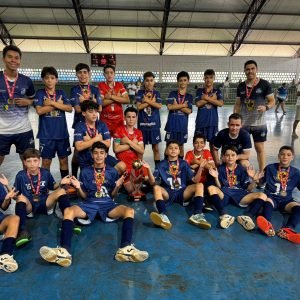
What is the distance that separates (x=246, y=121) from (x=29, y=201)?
328 cm

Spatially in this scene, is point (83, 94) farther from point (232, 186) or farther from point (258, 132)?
point (258, 132)

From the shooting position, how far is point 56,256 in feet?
7.98

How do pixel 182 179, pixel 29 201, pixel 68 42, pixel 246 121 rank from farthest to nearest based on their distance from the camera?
pixel 68 42, pixel 246 121, pixel 182 179, pixel 29 201

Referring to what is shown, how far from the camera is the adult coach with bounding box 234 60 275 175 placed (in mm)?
4426

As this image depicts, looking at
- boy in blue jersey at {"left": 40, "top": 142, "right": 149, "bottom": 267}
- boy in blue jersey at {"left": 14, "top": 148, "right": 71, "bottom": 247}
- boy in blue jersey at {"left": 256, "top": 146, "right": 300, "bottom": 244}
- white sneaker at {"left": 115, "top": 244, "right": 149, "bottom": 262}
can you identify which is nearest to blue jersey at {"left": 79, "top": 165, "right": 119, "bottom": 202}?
boy in blue jersey at {"left": 40, "top": 142, "right": 149, "bottom": 267}

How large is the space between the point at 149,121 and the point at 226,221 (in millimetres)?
2237

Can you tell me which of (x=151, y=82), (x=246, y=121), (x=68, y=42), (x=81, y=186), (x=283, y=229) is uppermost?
(x=68, y=42)

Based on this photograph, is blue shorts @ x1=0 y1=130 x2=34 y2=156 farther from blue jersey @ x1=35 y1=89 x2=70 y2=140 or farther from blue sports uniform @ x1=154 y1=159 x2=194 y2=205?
blue sports uniform @ x1=154 y1=159 x2=194 y2=205

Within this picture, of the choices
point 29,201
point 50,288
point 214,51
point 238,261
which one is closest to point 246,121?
point 238,261

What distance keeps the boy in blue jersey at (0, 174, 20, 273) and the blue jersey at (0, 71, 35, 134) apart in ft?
3.19

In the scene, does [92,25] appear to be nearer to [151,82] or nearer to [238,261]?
[151,82]

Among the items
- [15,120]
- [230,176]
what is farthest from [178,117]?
[15,120]

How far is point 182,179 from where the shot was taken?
3750mm

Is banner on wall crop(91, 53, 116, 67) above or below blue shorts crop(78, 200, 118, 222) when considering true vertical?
above
